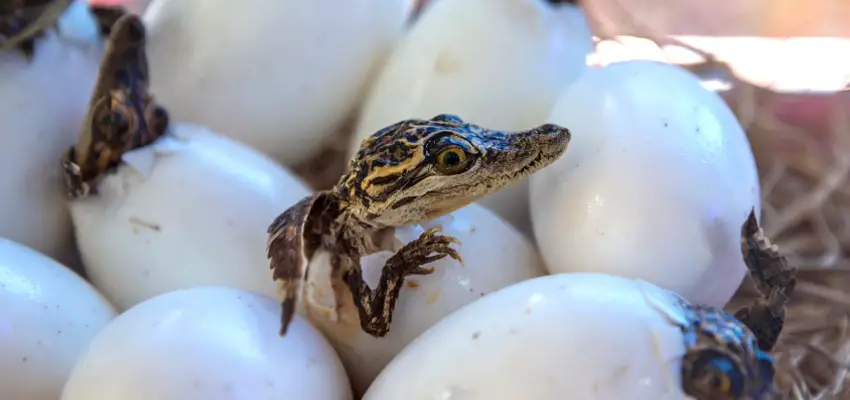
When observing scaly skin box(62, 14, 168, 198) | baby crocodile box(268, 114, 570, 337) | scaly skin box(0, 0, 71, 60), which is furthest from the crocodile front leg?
scaly skin box(0, 0, 71, 60)

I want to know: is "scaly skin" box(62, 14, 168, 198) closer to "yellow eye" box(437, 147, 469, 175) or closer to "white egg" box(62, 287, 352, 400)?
"white egg" box(62, 287, 352, 400)

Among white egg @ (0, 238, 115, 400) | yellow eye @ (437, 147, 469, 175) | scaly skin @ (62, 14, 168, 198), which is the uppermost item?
yellow eye @ (437, 147, 469, 175)

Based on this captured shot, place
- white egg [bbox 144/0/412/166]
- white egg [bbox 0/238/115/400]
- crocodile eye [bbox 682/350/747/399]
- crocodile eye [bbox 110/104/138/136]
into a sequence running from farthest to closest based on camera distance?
white egg [bbox 144/0/412/166] < crocodile eye [bbox 110/104/138/136] < white egg [bbox 0/238/115/400] < crocodile eye [bbox 682/350/747/399]

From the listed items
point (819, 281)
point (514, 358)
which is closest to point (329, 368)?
point (514, 358)

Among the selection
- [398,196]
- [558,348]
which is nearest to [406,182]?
[398,196]

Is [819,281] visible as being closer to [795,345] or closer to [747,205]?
[795,345]

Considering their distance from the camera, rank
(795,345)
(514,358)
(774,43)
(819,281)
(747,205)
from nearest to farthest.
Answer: (514,358) → (747,205) → (795,345) → (819,281) → (774,43)

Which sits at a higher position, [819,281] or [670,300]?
[670,300]
